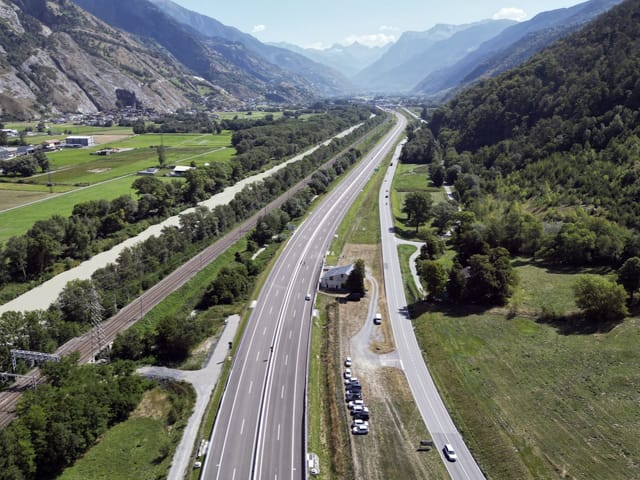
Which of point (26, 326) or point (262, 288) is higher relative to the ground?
point (26, 326)

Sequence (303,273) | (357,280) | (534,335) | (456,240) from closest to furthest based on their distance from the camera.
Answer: (534,335), (357,280), (303,273), (456,240)

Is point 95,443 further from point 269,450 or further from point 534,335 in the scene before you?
point 534,335

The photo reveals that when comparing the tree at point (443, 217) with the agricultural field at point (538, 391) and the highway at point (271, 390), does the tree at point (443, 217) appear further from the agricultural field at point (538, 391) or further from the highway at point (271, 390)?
the agricultural field at point (538, 391)

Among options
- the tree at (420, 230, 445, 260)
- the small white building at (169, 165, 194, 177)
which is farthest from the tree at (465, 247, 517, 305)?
the small white building at (169, 165, 194, 177)

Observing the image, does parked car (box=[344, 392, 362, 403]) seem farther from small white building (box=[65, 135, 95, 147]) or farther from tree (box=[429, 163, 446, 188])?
small white building (box=[65, 135, 95, 147])

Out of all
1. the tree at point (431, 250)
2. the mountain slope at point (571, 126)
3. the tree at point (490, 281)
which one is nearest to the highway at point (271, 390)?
the tree at point (431, 250)

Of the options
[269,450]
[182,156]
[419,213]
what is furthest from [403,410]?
[182,156]

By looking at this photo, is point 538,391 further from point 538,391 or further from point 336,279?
point 336,279
